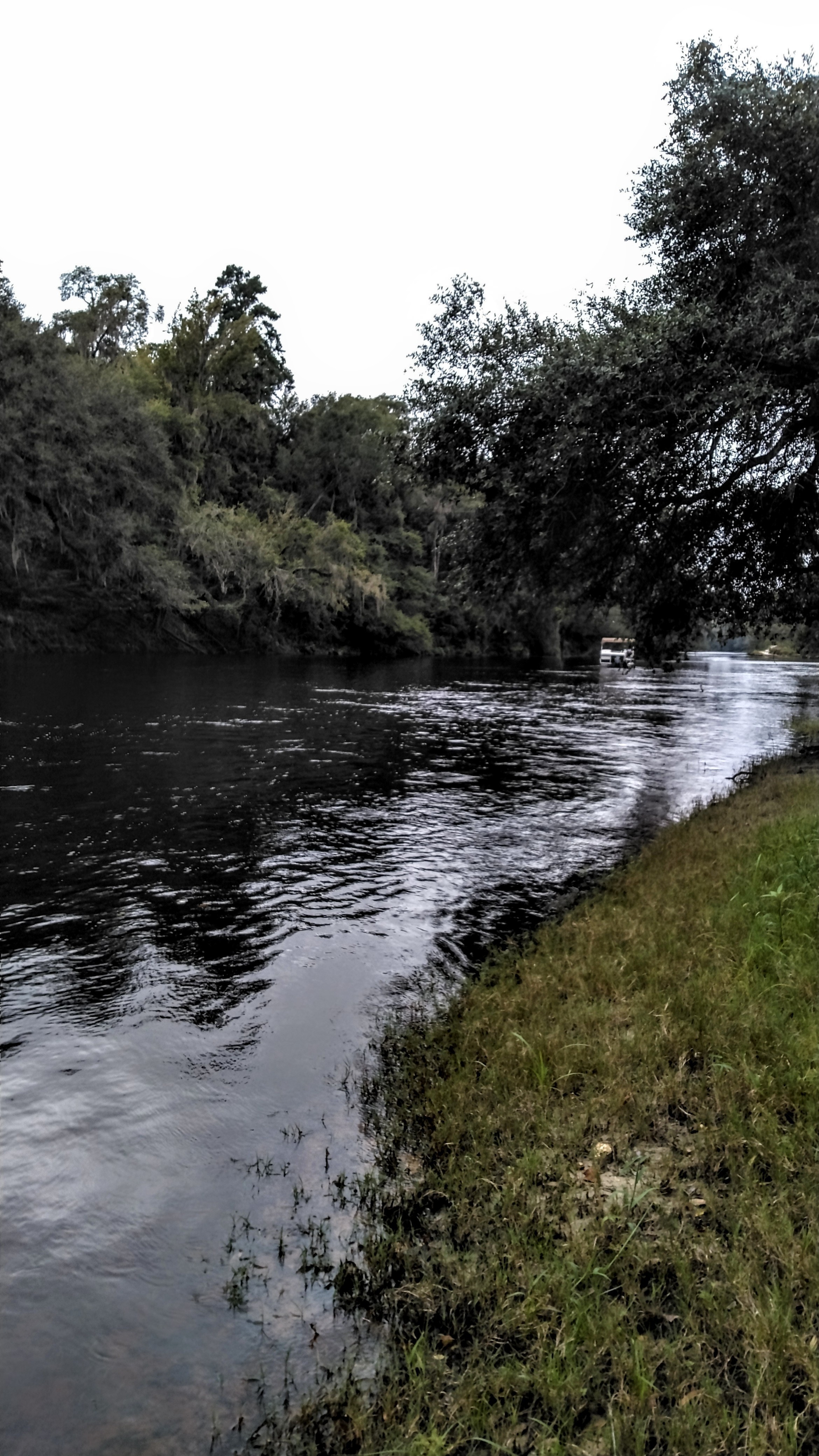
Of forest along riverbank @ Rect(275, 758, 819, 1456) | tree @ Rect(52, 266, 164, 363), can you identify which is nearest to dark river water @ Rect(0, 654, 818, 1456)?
forest along riverbank @ Rect(275, 758, 819, 1456)

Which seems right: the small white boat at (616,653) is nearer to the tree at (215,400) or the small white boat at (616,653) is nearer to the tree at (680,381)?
the tree at (215,400)

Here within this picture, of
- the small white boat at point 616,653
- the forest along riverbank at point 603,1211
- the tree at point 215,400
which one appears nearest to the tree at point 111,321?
the tree at point 215,400

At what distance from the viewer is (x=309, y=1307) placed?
3.84 metres

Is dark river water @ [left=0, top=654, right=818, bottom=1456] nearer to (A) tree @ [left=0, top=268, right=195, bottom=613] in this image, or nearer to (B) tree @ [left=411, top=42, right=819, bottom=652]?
(B) tree @ [left=411, top=42, right=819, bottom=652]

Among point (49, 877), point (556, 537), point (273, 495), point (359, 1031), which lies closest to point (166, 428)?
point (273, 495)

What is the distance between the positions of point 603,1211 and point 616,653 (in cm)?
7626

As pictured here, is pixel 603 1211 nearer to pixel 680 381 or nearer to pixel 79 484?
pixel 680 381

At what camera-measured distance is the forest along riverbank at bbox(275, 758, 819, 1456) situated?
9.87ft

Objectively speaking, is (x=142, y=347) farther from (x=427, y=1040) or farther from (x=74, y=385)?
(x=427, y=1040)

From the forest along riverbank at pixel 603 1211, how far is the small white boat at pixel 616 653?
2213 inches

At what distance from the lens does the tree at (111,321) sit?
80500 mm

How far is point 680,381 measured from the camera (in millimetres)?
15273

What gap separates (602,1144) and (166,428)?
234ft

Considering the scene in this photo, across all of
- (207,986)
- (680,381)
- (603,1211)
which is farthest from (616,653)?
(603,1211)
